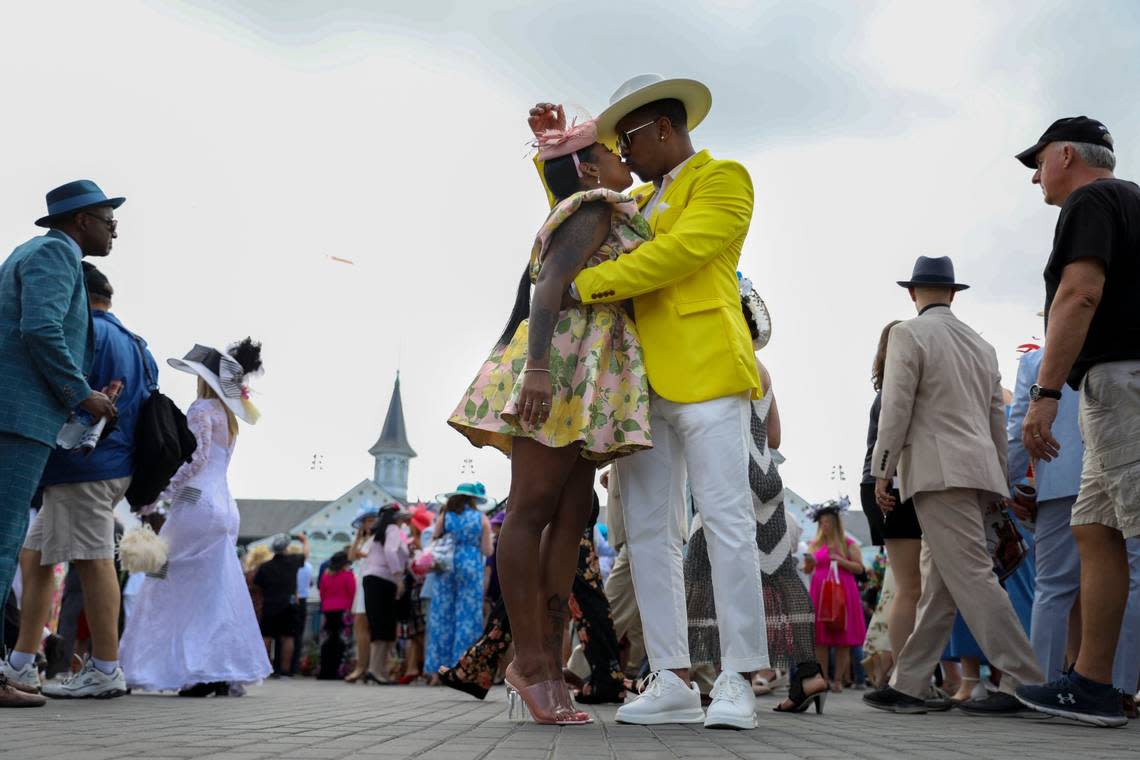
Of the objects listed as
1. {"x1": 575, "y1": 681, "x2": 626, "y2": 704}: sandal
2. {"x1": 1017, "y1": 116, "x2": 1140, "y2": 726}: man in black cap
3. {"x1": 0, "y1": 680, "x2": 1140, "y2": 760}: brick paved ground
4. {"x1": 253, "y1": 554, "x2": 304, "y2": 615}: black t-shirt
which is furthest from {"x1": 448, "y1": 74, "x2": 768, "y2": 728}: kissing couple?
{"x1": 253, "y1": 554, "x2": 304, "y2": 615}: black t-shirt

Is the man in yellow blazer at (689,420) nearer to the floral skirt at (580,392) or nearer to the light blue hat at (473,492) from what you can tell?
the floral skirt at (580,392)

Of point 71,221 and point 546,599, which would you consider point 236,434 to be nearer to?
point 71,221

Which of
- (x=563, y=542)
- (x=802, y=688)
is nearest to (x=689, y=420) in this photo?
(x=563, y=542)

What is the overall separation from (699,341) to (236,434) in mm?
4560

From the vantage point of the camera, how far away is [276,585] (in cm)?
1582

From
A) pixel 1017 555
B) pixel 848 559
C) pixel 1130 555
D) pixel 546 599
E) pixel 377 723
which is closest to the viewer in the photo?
pixel 377 723

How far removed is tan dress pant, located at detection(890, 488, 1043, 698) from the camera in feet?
16.6

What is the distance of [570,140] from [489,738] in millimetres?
2273

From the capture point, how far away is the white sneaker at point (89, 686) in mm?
5805

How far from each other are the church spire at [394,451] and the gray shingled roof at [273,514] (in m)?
23.7

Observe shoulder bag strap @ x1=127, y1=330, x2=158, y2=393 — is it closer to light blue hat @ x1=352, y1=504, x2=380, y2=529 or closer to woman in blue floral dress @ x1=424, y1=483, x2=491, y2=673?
woman in blue floral dress @ x1=424, y1=483, x2=491, y2=673

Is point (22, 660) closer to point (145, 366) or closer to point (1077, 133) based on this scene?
point (145, 366)

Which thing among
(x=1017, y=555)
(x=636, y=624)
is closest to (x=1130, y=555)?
(x=1017, y=555)

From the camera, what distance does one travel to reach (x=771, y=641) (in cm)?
534
